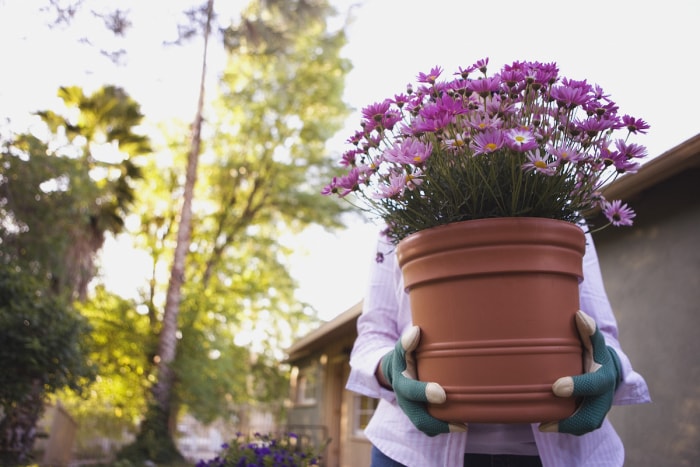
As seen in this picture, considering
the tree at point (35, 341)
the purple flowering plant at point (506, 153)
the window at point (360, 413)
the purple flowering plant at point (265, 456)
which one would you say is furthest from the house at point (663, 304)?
the tree at point (35, 341)

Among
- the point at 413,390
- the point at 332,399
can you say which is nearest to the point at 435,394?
the point at 413,390

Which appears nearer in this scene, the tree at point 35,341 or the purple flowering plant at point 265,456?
the purple flowering plant at point 265,456

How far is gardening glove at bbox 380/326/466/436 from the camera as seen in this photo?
3.02 ft

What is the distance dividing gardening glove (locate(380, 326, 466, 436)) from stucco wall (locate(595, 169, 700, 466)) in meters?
3.36

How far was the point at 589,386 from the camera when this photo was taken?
0.87 metres

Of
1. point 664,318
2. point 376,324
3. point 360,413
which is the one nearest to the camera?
point 376,324

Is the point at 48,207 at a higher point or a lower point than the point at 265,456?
higher

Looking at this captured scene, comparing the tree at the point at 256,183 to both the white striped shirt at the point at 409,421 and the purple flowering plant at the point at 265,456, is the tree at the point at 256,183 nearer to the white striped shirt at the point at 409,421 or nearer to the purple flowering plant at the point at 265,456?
the purple flowering plant at the point at 265,456

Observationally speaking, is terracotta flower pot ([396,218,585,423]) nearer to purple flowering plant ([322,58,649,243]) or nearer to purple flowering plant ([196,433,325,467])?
purple flowering plant ([322,58,649,243])

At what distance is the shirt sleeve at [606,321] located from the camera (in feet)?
3.42

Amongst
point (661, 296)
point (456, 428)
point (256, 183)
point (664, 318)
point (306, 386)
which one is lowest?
point (456, 428)

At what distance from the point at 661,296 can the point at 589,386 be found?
12.2 feet

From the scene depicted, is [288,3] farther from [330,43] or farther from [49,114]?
[49,114]

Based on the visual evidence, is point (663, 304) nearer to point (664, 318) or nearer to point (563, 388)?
point (664, 318)
